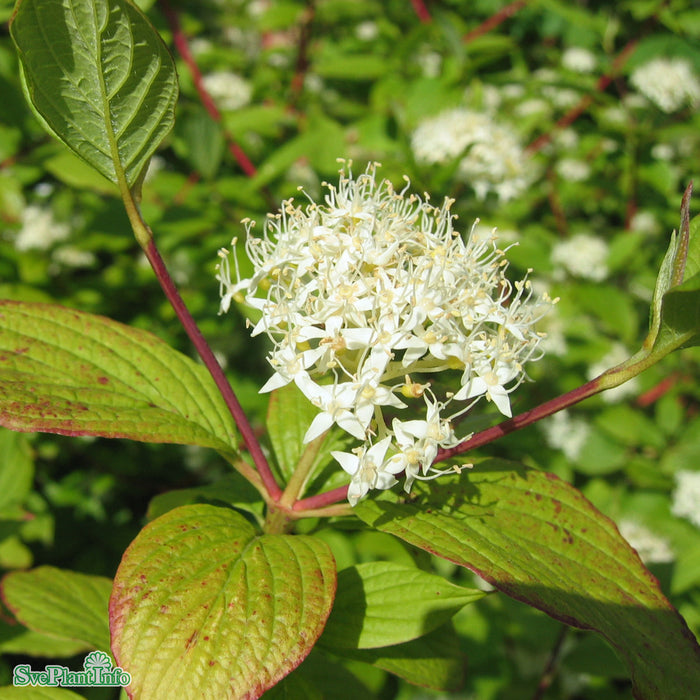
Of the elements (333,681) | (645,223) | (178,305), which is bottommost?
(645,223)

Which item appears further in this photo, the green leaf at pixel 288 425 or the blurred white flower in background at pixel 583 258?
the blurred white flower in background at pixel 583 258

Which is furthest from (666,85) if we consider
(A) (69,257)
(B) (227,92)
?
(A) (69,257)

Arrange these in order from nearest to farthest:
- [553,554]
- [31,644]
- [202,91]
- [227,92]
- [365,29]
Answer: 1. [553,554]
2. [31,644]
3. [202,91]
4. [227,92]
5. [365,29]

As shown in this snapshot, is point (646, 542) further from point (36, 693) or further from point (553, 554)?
point (36, 693)

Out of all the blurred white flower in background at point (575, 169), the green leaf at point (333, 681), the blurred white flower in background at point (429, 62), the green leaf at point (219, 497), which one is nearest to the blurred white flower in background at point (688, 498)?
the blurred white flower in background at point (575, 169)

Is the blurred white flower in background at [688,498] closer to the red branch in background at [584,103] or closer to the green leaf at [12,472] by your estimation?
the red branch in background at [584,103]

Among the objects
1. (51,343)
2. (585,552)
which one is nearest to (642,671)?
(585,552)
